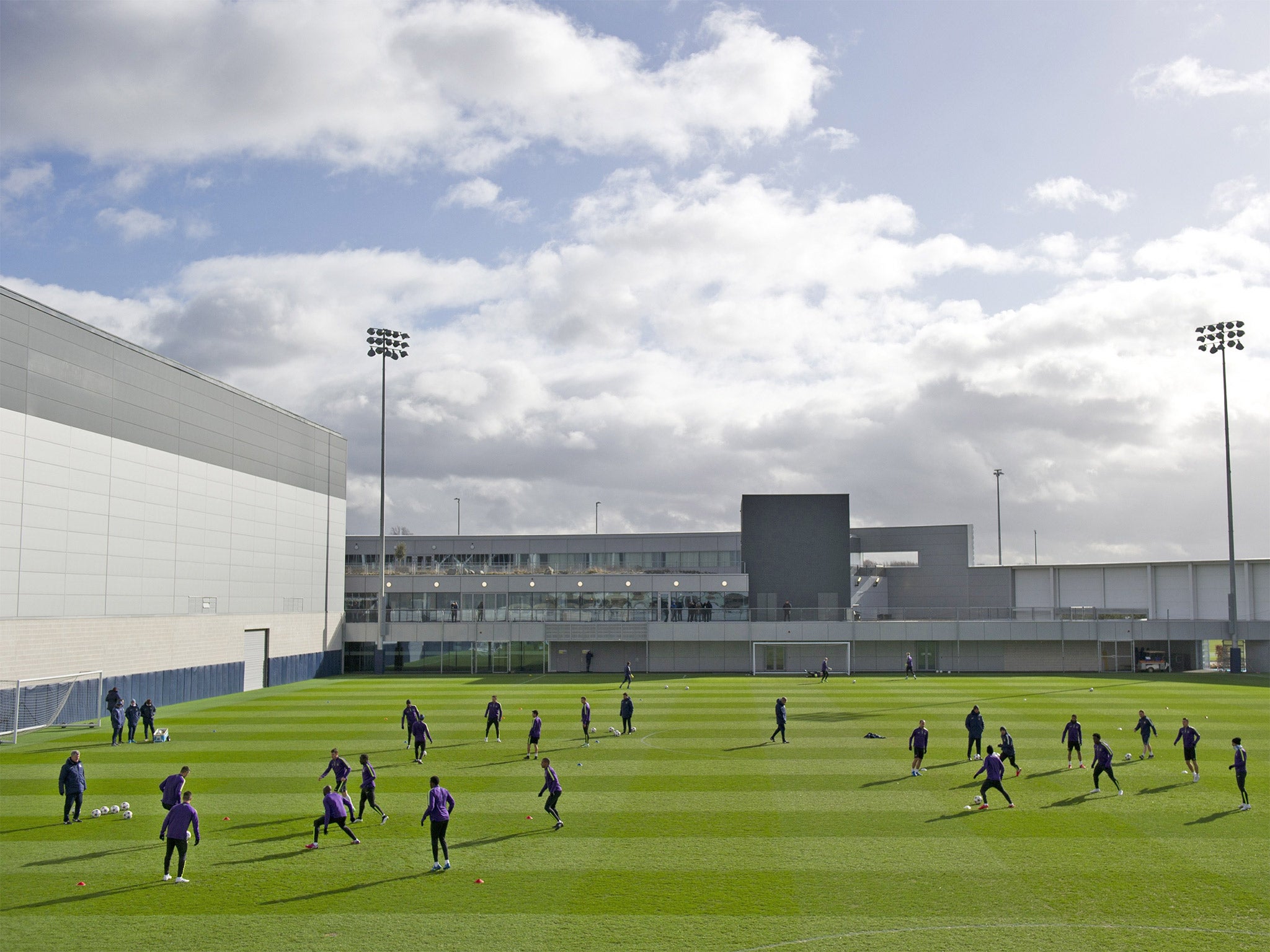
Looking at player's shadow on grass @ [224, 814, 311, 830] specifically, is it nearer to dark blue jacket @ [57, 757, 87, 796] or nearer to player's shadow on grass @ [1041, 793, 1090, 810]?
dark blue jacket @ [57, 757, 87, 796]

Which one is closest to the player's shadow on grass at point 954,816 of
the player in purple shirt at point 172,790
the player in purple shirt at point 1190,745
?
the player in purple shirt at point 1190,745

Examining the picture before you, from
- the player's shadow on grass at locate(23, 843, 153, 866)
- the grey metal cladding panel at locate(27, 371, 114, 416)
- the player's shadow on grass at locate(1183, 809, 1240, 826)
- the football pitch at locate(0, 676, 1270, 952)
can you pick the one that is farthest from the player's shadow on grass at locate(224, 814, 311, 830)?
the grey metal cladding panel at locate(27, 371, 114, 416)

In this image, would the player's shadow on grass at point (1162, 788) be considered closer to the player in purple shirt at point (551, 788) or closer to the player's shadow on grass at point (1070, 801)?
the player's shadow on grass at point (1070, 801)

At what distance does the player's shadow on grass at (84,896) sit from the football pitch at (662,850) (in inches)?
2.5

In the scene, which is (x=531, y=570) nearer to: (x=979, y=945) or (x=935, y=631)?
(x=935, y=631)

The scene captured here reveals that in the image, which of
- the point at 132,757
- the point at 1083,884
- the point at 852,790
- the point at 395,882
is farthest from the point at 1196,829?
the point at 132,757

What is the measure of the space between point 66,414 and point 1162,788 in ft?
140

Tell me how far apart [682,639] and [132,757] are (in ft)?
133

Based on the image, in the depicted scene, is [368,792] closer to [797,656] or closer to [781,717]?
[781,717]

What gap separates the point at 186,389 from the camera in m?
51.2

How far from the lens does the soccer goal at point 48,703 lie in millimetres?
36781

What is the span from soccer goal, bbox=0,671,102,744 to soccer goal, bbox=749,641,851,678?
125ft

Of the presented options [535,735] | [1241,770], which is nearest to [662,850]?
[535,735]

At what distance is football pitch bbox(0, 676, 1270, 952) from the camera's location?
1420 cm
